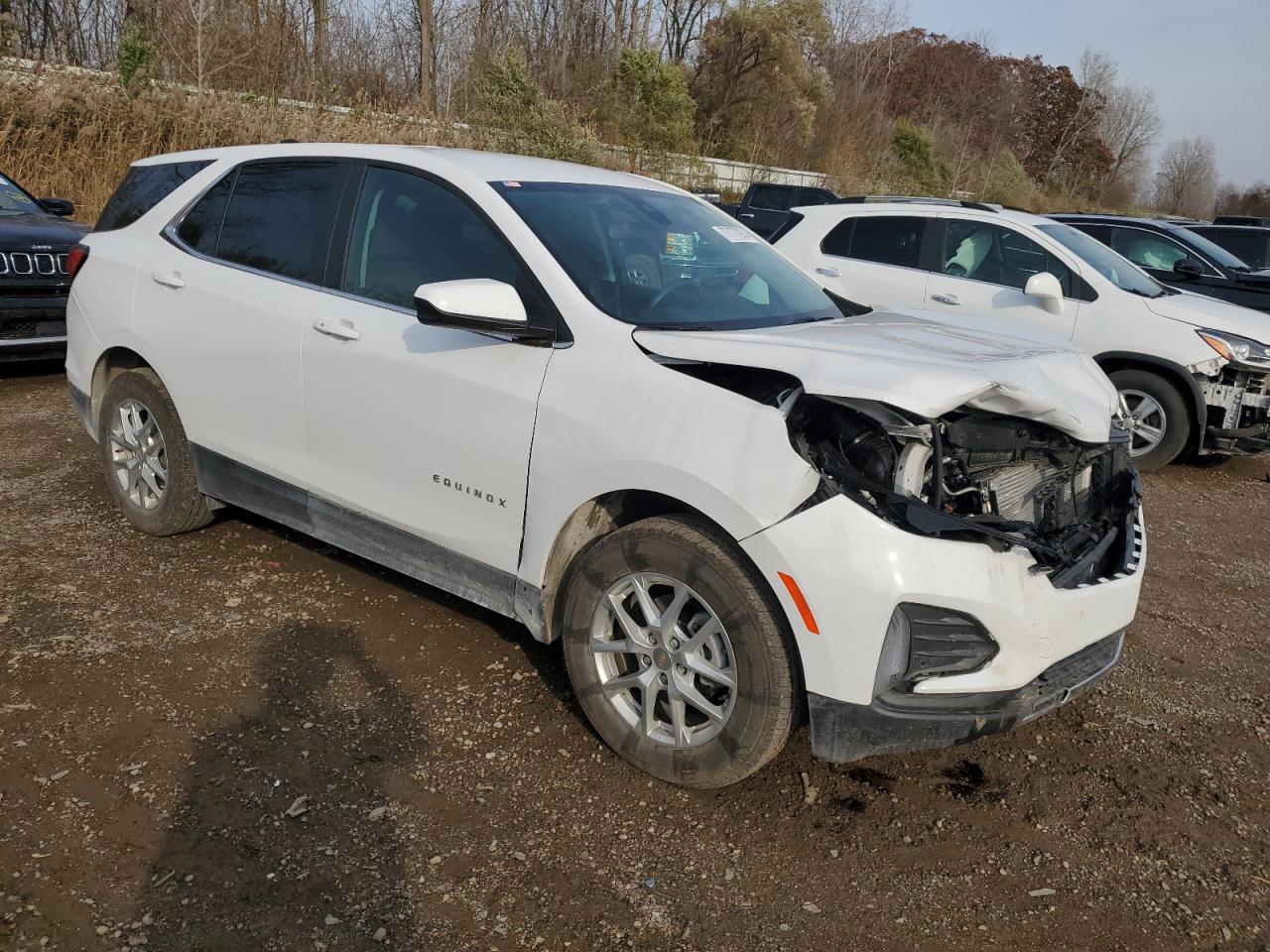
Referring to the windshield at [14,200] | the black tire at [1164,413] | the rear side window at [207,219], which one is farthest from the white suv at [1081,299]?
the windshield at [14,200]

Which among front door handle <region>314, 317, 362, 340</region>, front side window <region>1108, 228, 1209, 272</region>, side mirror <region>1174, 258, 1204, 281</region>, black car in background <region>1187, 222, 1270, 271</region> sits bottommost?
front door handle <region>314, 317, 362, 340</region>

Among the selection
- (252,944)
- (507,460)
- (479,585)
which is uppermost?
(507,460)

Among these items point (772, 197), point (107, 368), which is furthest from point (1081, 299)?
point (772, 197)

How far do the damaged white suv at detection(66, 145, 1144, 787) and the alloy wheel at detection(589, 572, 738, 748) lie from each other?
0.04ft

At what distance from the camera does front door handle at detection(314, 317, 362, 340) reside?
354 centimetres

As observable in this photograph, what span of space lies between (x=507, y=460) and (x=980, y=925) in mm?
1892

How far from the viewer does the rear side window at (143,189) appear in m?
4.54

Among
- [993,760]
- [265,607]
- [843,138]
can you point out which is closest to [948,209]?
[993,760]

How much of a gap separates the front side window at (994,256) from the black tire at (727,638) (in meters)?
5.86

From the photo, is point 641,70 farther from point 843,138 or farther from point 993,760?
point 993,760

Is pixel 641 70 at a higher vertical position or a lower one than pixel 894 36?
lower

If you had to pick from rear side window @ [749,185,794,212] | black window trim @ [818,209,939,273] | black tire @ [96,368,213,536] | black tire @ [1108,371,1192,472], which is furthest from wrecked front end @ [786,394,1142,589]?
rear side window @ [749,185,794,212]

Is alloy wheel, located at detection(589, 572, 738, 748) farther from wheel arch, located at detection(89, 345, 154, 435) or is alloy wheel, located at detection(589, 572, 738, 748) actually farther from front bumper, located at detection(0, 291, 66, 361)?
front bumper, located at detection(0, 291, 66, 361)

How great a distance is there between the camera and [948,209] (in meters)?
8.03
